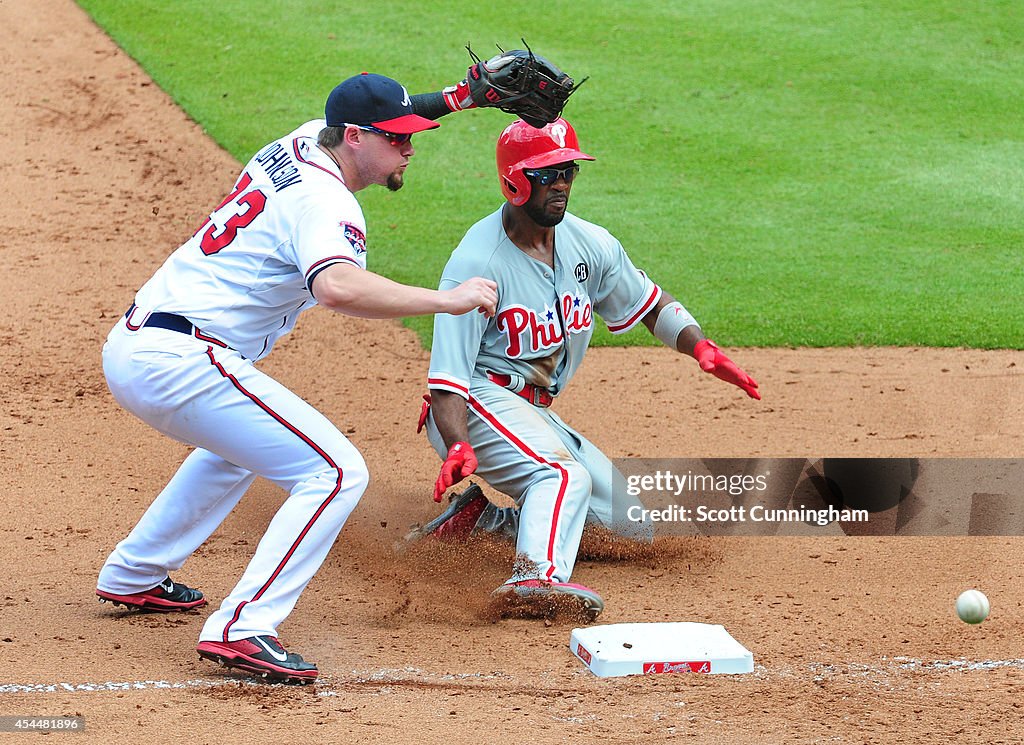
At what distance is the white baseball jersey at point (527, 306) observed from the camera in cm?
508

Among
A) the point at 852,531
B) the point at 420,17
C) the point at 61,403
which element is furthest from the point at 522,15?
the point at 852,531

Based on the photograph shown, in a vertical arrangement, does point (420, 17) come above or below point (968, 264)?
above

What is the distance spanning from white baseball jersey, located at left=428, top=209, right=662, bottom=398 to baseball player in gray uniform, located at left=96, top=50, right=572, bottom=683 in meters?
0.81

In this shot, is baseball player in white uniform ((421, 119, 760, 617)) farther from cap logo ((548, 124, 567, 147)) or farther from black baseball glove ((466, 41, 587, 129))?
black baseball glove ((466, 41, 587, 129))

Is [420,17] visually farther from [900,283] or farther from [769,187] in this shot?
[900,283]

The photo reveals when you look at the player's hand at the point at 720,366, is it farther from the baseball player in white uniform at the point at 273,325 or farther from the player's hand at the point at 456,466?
the baseball player in white uniform at the point at 273,325

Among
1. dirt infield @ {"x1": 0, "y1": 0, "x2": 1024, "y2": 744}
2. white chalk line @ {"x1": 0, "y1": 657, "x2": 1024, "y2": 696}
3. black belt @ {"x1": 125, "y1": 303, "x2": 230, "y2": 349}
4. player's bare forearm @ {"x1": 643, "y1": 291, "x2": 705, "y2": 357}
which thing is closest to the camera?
dirt infield @ {"x1": 0, "y1": 0, "x2": 1024, "y2": 744}

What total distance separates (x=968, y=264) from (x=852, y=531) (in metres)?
4.44

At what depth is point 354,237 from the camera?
4.06 m

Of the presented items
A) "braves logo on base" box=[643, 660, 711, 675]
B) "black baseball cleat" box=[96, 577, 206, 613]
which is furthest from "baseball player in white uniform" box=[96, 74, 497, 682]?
"braves logo on base" box=[643, 660, 711, 675]

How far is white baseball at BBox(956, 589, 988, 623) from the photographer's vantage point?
176 inches

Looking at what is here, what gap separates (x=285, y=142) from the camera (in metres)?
4.42

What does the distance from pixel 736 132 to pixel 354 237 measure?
27.0 feet

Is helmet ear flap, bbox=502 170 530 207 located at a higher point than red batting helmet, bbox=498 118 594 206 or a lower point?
lower
